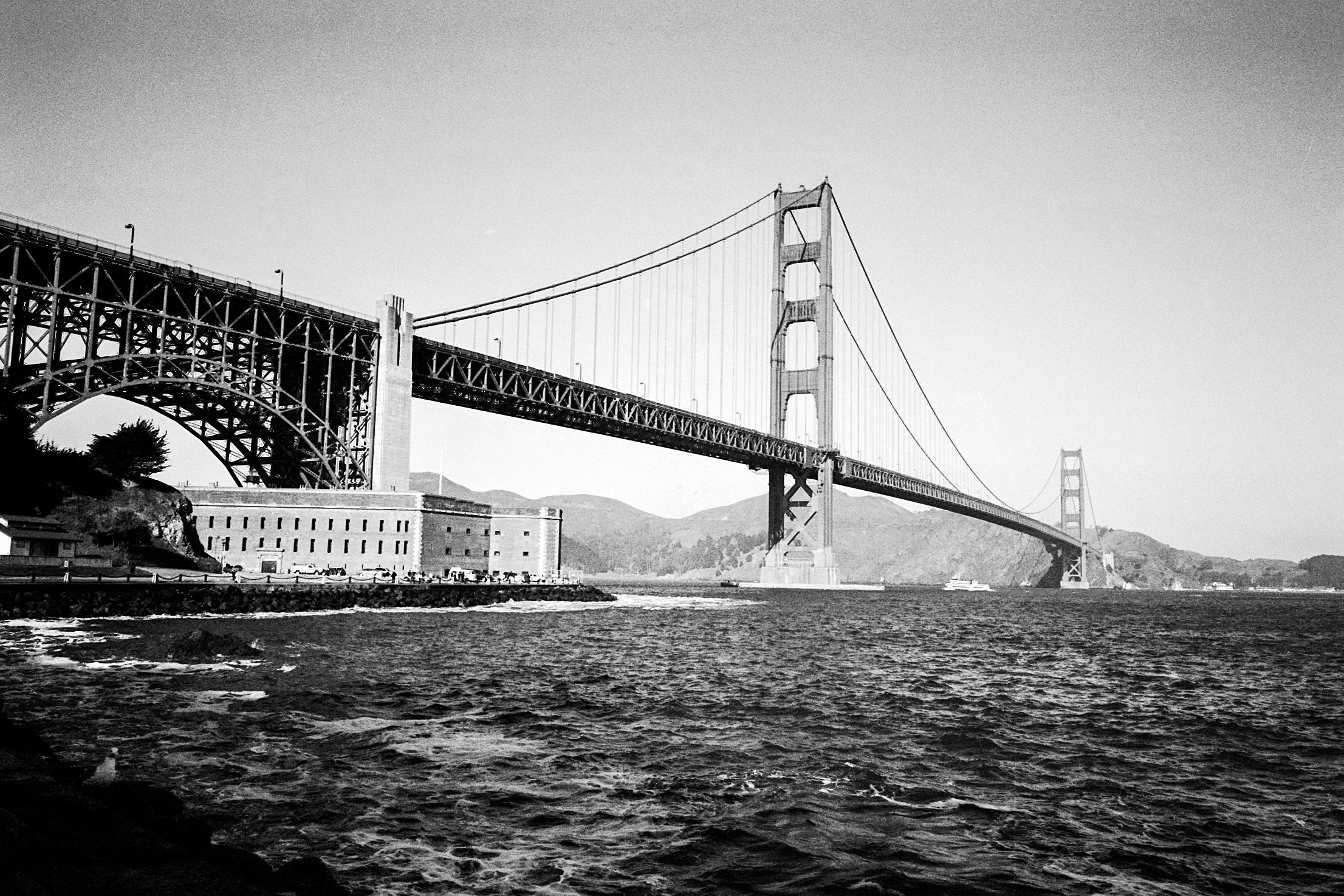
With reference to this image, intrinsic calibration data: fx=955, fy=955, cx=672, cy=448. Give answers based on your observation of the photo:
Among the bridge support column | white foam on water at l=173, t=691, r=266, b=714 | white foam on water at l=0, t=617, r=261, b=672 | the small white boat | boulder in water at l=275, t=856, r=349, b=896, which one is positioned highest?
the bridge support column

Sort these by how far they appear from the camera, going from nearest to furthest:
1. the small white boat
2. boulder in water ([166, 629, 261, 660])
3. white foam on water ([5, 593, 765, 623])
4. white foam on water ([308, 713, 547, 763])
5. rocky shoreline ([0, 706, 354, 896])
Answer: rocky shoreline ([0, 706, 354, 896]) < white foam on water ([308, 713, 547, 763]) < boulder in water ([166, 629, 261, 660]) < white foam on water ([5, 593, 765, 623]) < the small white boat

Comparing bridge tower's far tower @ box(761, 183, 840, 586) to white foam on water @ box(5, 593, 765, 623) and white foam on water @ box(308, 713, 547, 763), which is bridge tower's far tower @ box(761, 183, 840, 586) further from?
white foam on water @ box(308, 713, 547, 763)

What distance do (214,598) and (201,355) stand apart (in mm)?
23708

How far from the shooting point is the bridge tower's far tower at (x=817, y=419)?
107062 mm

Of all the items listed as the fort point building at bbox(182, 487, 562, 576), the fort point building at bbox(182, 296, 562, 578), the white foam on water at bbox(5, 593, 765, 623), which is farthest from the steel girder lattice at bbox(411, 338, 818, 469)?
the white foam on water at bbox(5, 593, 765, 623)

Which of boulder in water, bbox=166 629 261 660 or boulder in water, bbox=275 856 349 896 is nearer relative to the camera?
boulder in water, bbox=275 856 349 896

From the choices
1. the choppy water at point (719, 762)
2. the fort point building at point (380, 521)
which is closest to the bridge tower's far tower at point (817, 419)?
the fort point building at point (380, 521)

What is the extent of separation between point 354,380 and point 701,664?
49.1 metres

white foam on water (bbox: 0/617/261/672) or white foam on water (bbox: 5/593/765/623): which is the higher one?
white foam on water (bbox: 0/617/261/672)

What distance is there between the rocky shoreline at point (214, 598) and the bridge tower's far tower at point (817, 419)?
166ft

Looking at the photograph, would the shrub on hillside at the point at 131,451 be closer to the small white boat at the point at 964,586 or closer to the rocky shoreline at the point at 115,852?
the rocky shoreline at the point at 115,852

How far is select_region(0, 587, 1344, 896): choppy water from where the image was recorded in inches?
402

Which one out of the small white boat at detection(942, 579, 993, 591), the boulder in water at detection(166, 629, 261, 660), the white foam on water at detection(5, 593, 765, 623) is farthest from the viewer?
the small white boat at detection(942, 579, 993, 591)

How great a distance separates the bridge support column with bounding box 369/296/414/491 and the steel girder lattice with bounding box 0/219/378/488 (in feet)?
5.19
